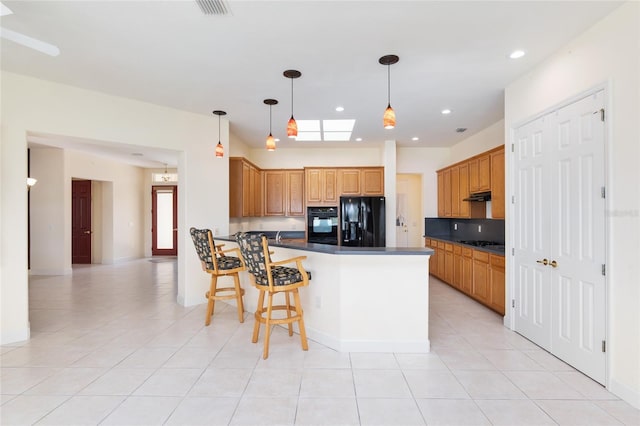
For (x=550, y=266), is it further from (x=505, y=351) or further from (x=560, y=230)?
(x=505, y=351)

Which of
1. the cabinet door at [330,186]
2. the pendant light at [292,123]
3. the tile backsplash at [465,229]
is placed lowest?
the tile backsplash at [465,229]

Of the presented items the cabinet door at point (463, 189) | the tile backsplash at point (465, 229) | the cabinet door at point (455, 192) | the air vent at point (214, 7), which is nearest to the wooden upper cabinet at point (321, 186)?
the tile backsplash at point (465, 229)

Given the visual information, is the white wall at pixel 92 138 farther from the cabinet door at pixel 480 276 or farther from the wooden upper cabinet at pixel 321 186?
the cabinet door at pixel 480 276

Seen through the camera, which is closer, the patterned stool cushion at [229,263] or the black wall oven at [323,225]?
the patterned stool cushion at [229,263]

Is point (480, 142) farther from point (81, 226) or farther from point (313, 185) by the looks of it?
point (81, 226)

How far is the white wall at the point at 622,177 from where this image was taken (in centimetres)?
210

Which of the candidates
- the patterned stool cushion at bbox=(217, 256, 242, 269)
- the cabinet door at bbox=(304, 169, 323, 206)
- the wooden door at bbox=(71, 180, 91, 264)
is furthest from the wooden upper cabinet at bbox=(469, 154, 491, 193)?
the wooden door at bbox=(71, 180, 91, 264)

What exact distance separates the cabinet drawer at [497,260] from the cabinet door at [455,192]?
5.32 feet

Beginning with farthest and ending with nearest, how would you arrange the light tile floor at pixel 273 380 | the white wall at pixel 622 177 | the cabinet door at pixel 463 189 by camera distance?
the cabinet door at pixel 463 189
the white wall at pixel 622 177
the light tile floor at pixel 273 380

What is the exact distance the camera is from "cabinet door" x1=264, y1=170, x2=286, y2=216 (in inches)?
255

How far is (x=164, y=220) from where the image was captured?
30.4 ft

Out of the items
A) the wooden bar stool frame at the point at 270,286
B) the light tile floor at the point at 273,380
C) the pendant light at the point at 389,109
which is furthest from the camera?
the wooden bar stool frame at the point at 270,286

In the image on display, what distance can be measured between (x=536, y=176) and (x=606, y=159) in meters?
0.77

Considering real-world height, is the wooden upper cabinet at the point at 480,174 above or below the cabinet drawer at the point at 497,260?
above
